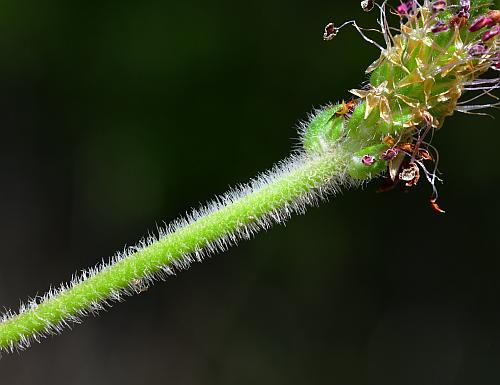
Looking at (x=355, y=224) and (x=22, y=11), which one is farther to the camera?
(x=355, y=224)

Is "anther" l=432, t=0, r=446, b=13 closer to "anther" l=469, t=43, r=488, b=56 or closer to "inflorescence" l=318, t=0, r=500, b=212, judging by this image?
"inflorescence" l=318, t=0, r=500, b=212

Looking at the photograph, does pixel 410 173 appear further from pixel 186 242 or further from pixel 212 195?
pixel 212 195

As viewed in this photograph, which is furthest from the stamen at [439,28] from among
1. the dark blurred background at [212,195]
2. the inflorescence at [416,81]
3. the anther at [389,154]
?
the dark blurred background at [212,195]

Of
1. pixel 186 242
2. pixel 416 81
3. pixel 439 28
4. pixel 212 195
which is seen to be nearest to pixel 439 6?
pixel 439 28

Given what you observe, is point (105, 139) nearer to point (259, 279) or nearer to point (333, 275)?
point (259, 279)

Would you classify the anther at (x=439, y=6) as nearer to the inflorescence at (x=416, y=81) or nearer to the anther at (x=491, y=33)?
the inflorescence at (x=416, y=81)

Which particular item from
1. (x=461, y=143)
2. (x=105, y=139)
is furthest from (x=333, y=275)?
(x=105, y=139)
